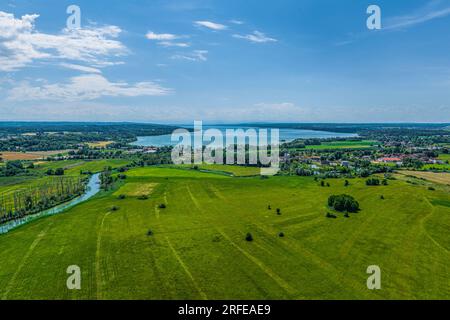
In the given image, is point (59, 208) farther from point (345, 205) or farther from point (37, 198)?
point (345, 205)

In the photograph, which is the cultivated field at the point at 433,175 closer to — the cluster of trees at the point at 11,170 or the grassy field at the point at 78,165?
the grassy field at the point at 78,165

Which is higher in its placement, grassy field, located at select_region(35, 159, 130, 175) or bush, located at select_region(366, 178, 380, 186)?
grassy field, located at select_region(35, 159, 130, 175)

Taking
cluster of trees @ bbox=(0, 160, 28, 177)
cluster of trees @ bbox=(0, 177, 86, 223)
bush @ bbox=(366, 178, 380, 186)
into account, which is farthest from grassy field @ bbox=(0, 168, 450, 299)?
cluster of trees @ bbox=(0, 160, 28, 177)

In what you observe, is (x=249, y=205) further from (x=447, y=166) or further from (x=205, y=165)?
(x=447, y=166)

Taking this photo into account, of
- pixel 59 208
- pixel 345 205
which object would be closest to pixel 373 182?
pixel 345 205

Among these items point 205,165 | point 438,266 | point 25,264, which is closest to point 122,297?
point 25,264

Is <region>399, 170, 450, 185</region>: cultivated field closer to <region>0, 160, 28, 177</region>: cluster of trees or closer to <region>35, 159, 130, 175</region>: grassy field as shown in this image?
<region>35, 159, 130, 175</region>: grassy field
